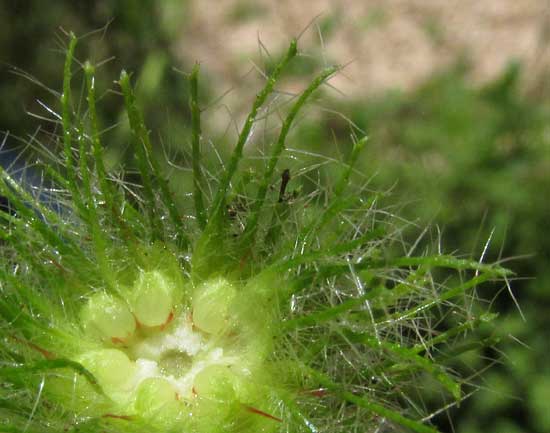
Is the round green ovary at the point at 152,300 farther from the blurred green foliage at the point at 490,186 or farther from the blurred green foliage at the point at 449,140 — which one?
the blurred green foliage at the point at 490,186

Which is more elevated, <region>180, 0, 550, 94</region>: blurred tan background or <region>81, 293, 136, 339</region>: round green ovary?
<region>81, 293, 136, 339</region>: round green ovary

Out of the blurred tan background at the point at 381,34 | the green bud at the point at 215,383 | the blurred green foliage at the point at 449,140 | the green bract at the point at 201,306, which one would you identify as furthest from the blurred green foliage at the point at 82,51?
the green bud at the point at 215,383

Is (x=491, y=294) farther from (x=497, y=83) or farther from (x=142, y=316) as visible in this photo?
(x=142, y=316)

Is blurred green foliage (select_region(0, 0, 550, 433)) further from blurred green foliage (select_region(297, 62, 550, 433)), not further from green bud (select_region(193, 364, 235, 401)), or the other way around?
green bud (select_region(193, 364, 235, 401))

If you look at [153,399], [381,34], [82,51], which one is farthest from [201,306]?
[381,34]

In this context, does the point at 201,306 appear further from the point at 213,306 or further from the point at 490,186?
the point at 490,186

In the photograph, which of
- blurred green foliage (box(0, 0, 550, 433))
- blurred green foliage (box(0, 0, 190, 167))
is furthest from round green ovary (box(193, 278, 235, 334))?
blurred green foliage (box(0, 0, 190, 167))

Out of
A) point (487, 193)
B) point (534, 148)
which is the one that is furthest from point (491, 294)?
point (534, 148)
